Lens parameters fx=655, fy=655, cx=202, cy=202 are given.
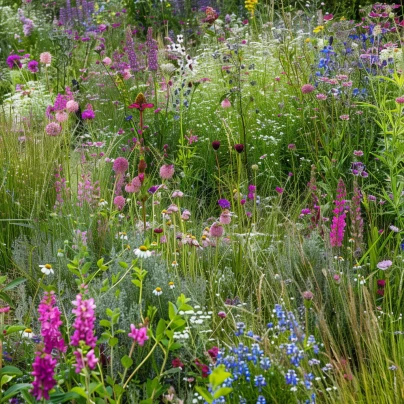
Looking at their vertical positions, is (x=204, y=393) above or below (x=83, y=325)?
below

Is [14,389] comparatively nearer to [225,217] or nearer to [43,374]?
[43,374]

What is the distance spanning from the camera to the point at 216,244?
3.04 m

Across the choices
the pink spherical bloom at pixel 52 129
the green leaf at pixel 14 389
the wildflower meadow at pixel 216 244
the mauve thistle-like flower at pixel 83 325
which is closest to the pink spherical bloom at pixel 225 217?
the wildflower meadow at pixel 216 244

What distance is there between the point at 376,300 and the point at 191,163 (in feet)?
6.52

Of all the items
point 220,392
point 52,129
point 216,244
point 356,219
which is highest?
point 52,129

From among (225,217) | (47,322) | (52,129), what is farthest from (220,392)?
(52,129)

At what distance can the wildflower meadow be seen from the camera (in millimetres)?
2145

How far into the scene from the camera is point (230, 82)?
198 inches

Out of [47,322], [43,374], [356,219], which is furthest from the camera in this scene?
[356,219]

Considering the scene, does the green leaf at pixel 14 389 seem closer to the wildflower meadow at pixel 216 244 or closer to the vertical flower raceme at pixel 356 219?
the wildflower meadow at pixel 216 244

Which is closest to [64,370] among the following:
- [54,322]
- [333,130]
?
[54,322]

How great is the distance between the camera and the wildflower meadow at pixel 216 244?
214cm

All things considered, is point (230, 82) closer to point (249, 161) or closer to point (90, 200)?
point (249, 161)

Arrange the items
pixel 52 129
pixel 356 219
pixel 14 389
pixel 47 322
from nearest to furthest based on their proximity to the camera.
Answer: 1. pixel 47 322
2. pixel 14 389
3. pixel 356 219
4. pixel 52 129
